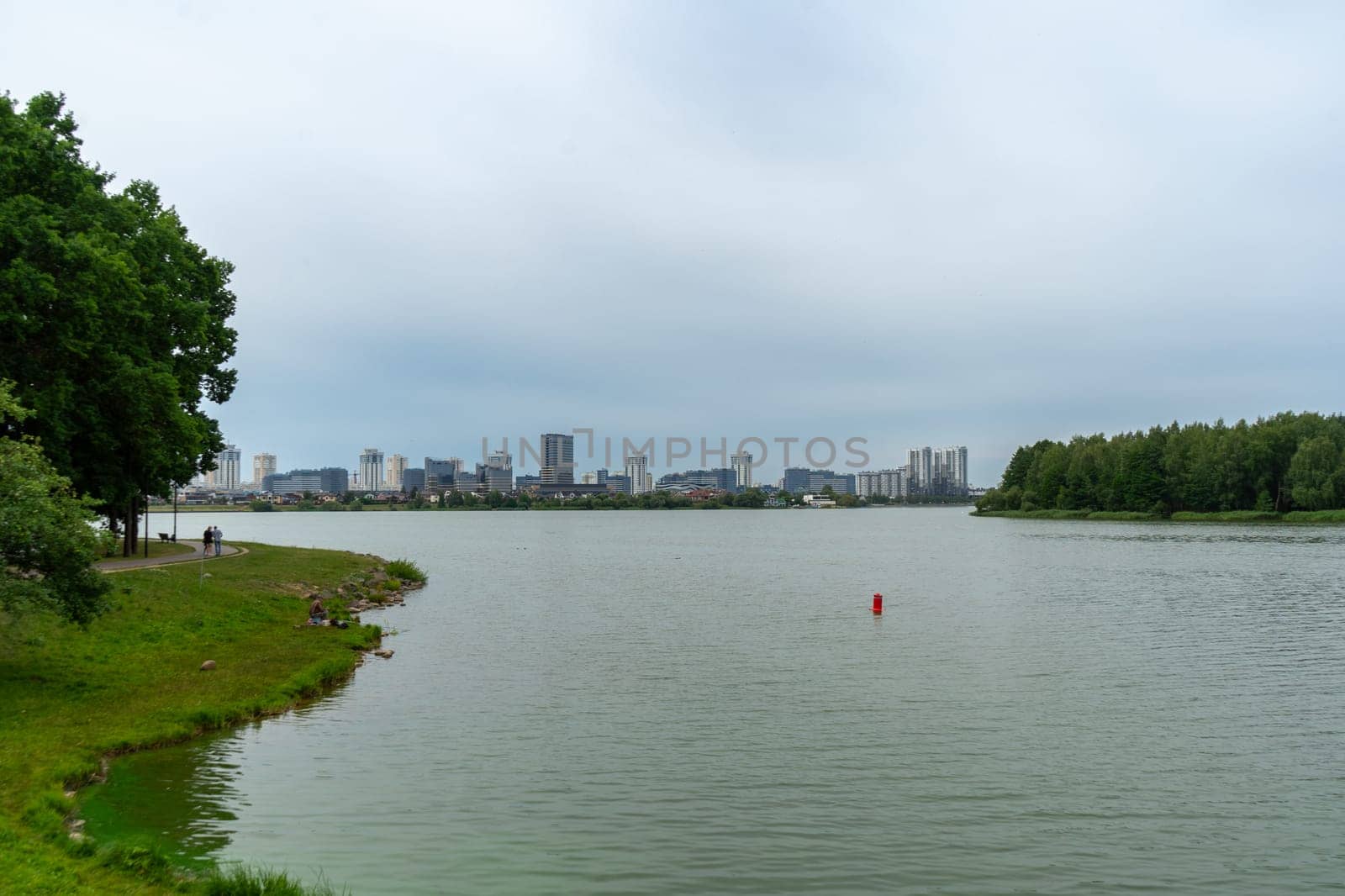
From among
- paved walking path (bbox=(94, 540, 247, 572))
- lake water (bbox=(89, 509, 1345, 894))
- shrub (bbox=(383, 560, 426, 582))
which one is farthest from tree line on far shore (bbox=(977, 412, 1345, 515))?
paved walking path (bbox=(94, 540, 247, 572))

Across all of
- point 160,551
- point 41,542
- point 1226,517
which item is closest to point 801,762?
point 41,542

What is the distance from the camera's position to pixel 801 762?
67.7ft

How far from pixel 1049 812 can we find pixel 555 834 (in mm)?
9184

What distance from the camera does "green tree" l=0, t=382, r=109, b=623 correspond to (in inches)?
752

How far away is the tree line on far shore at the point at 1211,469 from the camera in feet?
441

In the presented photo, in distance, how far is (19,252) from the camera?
31469 mm

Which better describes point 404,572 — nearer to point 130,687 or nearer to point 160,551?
point 160,551

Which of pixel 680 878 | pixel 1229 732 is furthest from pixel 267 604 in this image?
pixel 1229 732

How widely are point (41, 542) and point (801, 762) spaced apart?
17.1m

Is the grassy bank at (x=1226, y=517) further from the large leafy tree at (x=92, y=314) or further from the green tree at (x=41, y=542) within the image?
the green tree at (x=41, y=542)

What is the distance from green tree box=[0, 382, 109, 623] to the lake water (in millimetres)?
4085

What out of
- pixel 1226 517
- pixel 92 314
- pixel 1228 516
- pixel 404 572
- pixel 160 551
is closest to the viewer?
pixel 92 314

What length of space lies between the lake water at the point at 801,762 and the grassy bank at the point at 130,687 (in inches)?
45.0

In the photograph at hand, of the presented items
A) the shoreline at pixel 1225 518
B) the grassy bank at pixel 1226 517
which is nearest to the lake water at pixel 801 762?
the shoreline at pixel 1225 518
